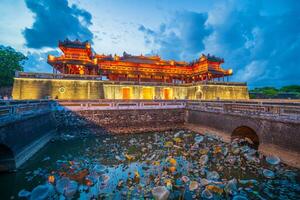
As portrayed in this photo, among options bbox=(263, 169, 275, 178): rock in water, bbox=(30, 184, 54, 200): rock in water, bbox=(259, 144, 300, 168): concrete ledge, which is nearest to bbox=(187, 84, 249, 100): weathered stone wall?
bbox=(259, 144, 300, 168): concrete ledge

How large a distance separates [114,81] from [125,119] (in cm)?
955

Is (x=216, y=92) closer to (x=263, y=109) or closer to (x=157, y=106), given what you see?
(x=157, y=106)

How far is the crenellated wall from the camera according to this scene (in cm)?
1848

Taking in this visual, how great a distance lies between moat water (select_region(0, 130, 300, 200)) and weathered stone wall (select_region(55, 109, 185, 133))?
347 cm

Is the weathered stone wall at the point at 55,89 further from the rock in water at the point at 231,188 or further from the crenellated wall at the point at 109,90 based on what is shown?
the rock in water at the point at 231,188

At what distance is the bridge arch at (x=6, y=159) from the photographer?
21.7ft

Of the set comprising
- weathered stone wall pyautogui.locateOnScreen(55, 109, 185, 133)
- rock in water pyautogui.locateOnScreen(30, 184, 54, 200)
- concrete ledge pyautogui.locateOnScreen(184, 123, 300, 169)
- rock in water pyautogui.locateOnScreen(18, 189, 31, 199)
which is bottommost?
rock in water pyautogui.locateOnScreen(18, 189, 31, 199)

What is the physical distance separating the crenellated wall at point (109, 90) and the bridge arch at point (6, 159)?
41.8 feet

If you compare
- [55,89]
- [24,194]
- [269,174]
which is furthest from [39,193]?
[55,89]

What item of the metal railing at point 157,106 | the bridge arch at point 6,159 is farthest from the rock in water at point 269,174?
the bridge arch at point 6,159

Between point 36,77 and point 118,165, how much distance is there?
57.3ft

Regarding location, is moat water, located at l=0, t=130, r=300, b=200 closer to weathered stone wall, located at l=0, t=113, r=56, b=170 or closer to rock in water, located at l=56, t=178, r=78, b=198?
rock in water, located at l=56, t=178, r=78, b=198

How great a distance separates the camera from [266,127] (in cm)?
834

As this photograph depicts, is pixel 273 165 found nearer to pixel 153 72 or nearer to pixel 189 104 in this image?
pixel 189 104
